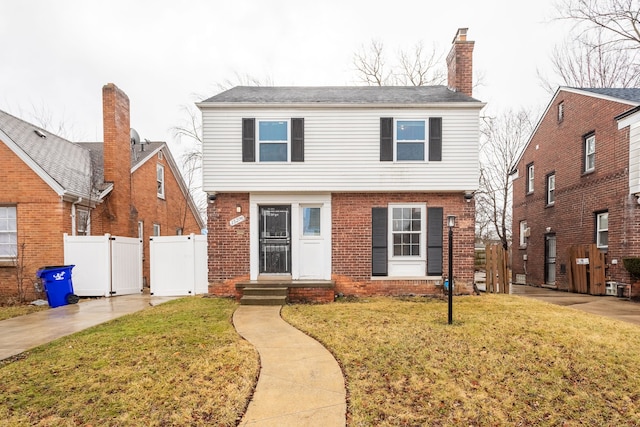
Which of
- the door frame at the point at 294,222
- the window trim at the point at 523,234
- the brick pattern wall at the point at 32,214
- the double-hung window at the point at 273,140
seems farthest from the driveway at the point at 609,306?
the brick pattern wall at the point at 32,214

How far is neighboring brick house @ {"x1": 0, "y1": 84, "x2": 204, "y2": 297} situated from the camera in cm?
1022

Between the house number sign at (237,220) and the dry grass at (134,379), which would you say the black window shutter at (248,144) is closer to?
the house number sign at (237,220)

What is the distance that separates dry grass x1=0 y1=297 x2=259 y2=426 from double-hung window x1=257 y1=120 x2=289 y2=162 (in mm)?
5145

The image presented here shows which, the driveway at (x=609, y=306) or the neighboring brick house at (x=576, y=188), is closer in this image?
the driveway at (x=609, y=306)

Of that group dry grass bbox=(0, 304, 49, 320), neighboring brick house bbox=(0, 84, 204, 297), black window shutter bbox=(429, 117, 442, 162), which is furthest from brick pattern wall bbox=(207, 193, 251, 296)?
black window shutter bbox=(429, 117, 442, 162)

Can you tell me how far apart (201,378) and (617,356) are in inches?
224

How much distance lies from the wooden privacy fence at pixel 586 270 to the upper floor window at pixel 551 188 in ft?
10.7

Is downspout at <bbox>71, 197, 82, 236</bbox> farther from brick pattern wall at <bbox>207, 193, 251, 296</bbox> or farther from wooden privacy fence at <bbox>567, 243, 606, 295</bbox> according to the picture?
wooden privacy fence at <bbox>567, 243, 606, 295</bbox>

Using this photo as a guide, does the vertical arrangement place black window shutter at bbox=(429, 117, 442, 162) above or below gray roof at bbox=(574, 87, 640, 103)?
below

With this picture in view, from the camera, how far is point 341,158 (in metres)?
9.65

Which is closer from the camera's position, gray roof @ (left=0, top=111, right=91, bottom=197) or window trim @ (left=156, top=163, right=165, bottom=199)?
gray roof @ (left=0, top=111, right=91, bottom=197)

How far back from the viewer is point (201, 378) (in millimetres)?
4043

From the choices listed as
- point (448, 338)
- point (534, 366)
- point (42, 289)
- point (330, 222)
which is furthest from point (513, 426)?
point (42, 289)

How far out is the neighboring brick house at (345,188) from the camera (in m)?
9.59
